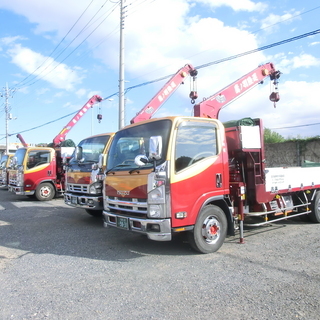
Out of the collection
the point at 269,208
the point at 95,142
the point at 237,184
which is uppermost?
the point at 95,142

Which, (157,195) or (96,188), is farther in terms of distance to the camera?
(96,188)

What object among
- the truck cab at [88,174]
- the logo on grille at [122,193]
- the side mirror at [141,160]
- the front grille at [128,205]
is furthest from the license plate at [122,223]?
the truck cab at [88,174]

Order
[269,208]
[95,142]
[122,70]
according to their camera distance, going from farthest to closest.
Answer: [122,70] < [95,142] < [269,208]

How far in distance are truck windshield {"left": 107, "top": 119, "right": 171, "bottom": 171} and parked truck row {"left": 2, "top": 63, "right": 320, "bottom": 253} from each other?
0.02 m

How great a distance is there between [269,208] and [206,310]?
3841 mm

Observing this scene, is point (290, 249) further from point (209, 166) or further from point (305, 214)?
point (305, 214)

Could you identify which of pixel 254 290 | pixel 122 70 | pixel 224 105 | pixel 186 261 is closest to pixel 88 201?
pixel 186 261

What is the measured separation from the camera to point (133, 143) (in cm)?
562

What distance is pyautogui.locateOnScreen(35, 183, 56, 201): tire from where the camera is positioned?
1293cm

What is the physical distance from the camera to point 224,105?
793cm

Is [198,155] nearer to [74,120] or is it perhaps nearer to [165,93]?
[165,93]

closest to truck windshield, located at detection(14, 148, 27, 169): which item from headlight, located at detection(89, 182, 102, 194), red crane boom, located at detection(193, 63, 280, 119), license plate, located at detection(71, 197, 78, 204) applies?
license plate, located at detection(71, 197, 78, 204)

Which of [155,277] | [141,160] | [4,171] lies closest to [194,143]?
[141,160]

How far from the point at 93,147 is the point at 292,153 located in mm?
11320
